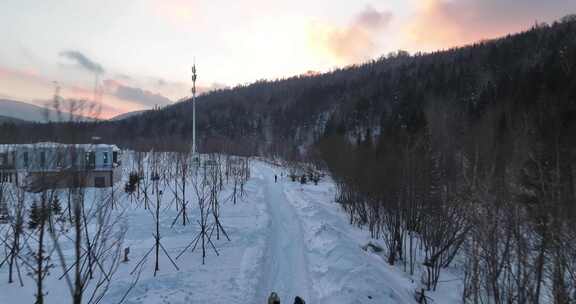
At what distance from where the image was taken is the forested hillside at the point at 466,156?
5.80 meters

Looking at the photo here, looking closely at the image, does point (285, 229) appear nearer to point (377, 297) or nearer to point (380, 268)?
point (380, 268)

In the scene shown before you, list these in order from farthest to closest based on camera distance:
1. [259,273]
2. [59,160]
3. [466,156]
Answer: [466,156]
[259,273]
[59,160]

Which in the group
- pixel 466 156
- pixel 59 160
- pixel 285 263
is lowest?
pixel 285 263

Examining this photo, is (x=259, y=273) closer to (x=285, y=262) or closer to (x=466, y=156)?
(x=285, y=262)

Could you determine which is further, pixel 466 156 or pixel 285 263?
pixel 466 156

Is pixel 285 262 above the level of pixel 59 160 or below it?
below

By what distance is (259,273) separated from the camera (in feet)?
32.3

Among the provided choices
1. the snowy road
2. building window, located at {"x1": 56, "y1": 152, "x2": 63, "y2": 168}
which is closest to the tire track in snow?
the snowy road

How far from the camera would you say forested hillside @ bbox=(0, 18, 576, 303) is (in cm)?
580

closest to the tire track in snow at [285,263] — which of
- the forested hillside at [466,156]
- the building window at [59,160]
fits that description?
the forested hillside at [466,156]

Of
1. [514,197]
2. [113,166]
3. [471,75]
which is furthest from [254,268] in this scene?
[471,75]

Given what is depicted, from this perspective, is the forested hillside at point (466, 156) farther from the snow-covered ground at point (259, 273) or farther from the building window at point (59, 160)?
the snow-covered ground at point (259, 273)

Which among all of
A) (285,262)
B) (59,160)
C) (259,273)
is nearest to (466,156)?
(285,262)

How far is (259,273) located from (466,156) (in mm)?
15274
